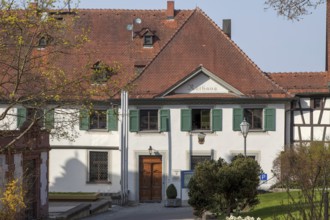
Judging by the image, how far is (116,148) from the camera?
41.5 m

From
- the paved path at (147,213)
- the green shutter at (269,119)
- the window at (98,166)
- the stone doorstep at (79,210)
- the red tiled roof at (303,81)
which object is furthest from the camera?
the window at (98,166)

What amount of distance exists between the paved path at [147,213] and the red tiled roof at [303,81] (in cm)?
874

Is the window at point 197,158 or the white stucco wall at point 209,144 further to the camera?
the window at point 197,158

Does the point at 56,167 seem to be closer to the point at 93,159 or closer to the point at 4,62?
the point at 93,159

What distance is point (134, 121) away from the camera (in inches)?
1609

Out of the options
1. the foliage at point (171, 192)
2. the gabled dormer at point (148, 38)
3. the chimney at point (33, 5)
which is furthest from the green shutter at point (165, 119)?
the chimney at point (33, 5)

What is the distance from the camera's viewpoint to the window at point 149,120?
4075cm

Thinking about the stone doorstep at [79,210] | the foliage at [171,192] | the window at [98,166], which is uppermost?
the window at [98,166]

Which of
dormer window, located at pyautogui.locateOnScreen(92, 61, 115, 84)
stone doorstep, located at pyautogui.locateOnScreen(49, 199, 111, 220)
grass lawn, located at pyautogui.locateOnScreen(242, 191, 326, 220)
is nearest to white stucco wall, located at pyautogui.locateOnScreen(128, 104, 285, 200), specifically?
stone doorstep, located at pyautogui.locateOnScreen(49, 199, 111, 220)

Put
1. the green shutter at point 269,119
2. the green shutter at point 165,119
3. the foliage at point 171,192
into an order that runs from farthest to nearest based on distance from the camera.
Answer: the green shutter at point 165,119 → the green shutter at point 269,119 → the foliage at point 171,192

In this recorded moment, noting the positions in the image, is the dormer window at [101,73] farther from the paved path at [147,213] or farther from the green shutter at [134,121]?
the green shutter at [134,121]

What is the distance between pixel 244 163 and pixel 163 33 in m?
20.2

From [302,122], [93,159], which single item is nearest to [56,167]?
[93,159]

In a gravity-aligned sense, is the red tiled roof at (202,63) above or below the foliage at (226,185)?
above
